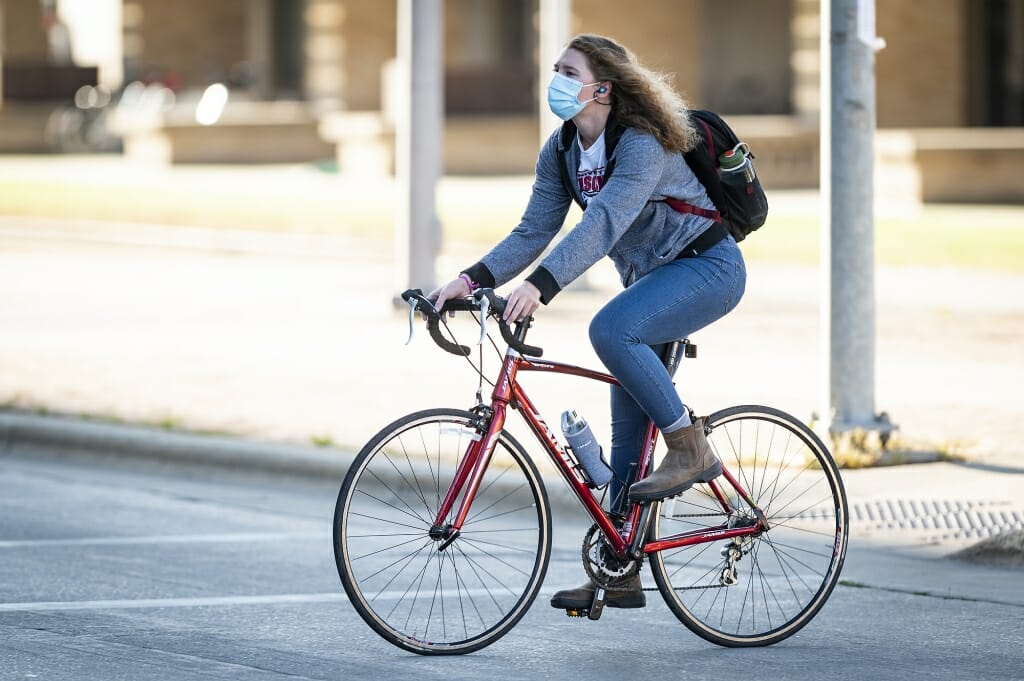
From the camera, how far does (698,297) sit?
18.5ft

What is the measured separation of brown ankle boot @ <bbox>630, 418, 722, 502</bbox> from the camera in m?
5.68

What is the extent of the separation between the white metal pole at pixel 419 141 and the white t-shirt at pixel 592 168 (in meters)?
9.13

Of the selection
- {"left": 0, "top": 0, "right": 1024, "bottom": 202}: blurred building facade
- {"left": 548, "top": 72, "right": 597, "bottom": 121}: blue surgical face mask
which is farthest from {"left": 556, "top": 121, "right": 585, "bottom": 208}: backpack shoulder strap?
{"left": 0, "top": 0, "right": 1024, "bottom": 202}: blurred building facade

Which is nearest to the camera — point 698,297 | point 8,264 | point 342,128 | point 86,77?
point 698,297

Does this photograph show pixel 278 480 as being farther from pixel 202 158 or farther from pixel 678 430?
pixel 202 158

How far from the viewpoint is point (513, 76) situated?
106 ft

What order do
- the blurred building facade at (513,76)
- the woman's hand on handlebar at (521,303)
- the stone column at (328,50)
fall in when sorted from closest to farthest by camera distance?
the woman's hand on handlebar at (521,303) < the blurred building facade at (513,76) < the stone column at (328,50)

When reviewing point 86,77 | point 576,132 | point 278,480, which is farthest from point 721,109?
point 576,132

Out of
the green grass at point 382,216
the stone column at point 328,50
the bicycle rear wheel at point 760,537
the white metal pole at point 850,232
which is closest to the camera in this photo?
the bicycle rear wheel at point 760,537

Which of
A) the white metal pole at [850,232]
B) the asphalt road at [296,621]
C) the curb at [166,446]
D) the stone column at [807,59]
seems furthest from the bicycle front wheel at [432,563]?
the stone column at [807,59]

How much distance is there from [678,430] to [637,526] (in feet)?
1.10

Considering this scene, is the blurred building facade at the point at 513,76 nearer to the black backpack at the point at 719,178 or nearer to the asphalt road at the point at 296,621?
the asphalt road at the point at 296,621

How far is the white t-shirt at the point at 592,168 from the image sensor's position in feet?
18.5

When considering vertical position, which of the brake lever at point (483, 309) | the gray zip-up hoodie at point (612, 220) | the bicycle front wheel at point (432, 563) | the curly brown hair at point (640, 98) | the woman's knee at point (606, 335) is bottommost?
the bicycle front wheel at point (432, 563)
